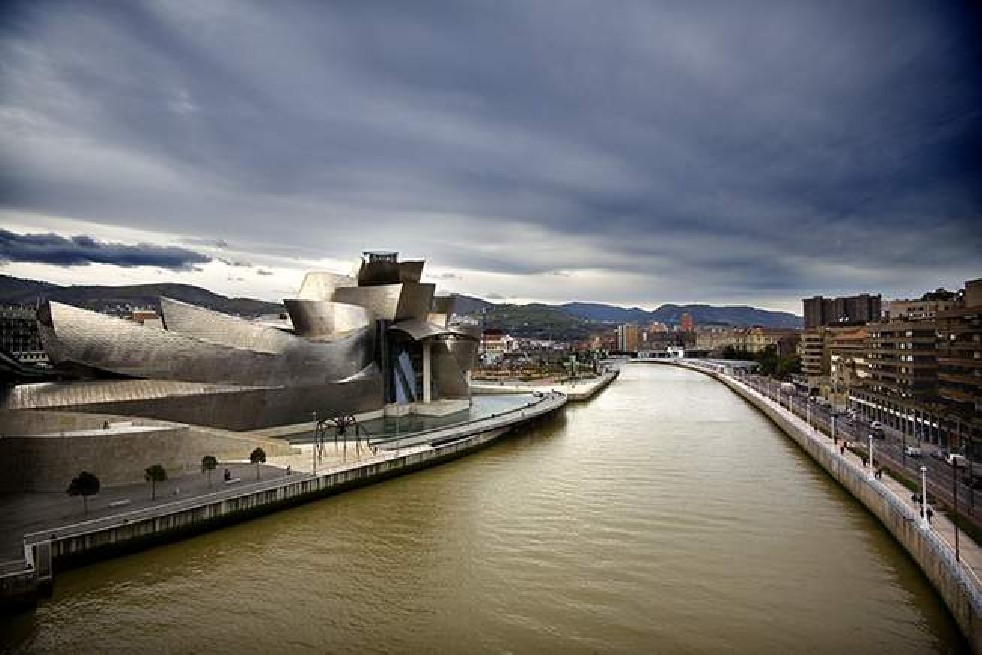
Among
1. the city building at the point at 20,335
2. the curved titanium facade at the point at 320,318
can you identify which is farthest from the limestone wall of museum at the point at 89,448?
the city building at the point at 20,335

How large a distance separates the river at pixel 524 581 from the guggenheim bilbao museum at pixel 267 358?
7.43 metres

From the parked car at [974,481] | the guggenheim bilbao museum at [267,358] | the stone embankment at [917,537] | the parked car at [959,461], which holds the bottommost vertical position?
the stone embankment at [917,537]

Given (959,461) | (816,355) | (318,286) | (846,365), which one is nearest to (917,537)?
(959,461)

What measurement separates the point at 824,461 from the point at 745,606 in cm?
1950

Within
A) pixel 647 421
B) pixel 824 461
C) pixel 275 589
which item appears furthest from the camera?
pixel 647 421

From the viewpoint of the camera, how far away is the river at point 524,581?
43.0 feet

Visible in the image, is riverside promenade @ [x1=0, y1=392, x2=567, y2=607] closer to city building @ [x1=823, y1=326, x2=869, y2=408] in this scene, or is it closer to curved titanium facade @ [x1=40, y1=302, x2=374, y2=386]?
curved titanium facade @ [x1=40, y1=302, x2=374, y2=386]

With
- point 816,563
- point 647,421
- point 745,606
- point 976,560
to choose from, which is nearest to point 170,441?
point 745,606

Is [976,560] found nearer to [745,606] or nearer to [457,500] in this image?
[745,606]

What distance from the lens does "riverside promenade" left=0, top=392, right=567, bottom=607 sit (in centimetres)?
1462

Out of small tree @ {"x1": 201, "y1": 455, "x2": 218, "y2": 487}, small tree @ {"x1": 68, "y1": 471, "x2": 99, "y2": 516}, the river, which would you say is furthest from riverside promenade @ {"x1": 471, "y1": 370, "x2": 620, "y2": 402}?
small tree @ {"x1": 68, "y1": 471, "x2": 99, "y2": 516}

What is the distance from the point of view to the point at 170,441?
22.8 metres

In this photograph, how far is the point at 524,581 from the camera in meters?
15.9

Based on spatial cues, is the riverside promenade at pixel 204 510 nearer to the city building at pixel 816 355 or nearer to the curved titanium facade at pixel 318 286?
the curved titanium facade at pixel 318 286
